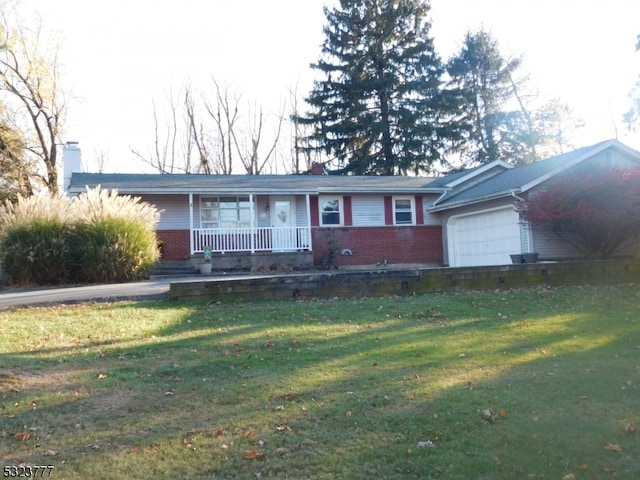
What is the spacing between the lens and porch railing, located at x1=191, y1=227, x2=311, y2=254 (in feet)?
64.9

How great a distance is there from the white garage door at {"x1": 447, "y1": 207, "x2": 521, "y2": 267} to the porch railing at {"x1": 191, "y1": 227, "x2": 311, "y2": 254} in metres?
5.73

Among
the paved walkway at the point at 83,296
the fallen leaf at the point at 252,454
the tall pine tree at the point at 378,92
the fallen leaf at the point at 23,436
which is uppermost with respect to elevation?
the tall pine tree at the point at 378,92

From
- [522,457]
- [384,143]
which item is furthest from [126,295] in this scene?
[384,143]

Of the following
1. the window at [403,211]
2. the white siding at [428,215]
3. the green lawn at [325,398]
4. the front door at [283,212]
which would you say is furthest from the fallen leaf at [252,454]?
the white siding at [428,215]

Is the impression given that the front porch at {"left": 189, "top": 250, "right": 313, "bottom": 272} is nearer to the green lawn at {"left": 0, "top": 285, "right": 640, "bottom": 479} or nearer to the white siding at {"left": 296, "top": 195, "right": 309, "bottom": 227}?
the white siding at {"left": 296, "top": 195, "right": 309, "bottom": 227}

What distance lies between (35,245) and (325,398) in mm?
12839

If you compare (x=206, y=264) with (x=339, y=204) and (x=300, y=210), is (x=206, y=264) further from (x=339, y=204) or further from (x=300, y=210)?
(x=339, y=204)

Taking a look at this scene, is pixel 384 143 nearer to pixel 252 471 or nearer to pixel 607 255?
pixel 607 255

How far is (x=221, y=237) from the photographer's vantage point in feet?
65.1

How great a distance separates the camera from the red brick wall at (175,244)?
19.9 metres

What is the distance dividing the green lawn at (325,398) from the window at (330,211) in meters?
13.3

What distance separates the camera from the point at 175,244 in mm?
20078

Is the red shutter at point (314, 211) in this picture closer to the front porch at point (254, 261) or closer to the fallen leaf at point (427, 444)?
the front porch at point (254, 261)

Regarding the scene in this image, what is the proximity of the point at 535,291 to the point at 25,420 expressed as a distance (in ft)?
33.5
